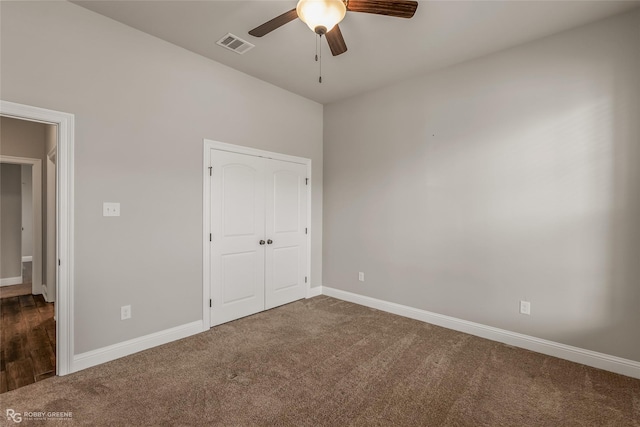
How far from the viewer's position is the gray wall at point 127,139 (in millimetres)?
2355

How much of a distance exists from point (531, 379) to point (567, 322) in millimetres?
745

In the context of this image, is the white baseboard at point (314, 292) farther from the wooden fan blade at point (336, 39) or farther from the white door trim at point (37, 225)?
the white door trim at point (37, 225)

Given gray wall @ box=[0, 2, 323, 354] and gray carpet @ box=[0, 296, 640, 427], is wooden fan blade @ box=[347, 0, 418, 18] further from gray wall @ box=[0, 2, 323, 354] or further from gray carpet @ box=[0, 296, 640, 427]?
gray carpet @ box=[0, 296, 640, 427]

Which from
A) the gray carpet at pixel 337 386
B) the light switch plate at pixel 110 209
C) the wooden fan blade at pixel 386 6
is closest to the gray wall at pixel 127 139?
the light switch plate at pixel 110 209

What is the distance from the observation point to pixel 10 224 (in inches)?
209

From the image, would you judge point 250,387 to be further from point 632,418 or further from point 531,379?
point 632,418

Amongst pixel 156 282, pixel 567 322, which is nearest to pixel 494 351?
pixel 567 322

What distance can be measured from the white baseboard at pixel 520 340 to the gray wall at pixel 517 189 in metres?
0.07

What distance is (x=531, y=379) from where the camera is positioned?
2.41 metres

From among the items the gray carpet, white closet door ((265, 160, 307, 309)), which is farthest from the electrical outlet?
white closet door ((265, 160, 307, 309))

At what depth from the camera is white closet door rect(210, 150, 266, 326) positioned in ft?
11.3

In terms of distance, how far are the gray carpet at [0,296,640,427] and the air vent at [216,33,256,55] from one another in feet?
9.79

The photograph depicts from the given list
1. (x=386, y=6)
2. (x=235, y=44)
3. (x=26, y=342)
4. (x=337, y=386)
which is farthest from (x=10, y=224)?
(x=386, y=6)

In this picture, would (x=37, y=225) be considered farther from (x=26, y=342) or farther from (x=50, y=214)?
(x=26, y=342)
